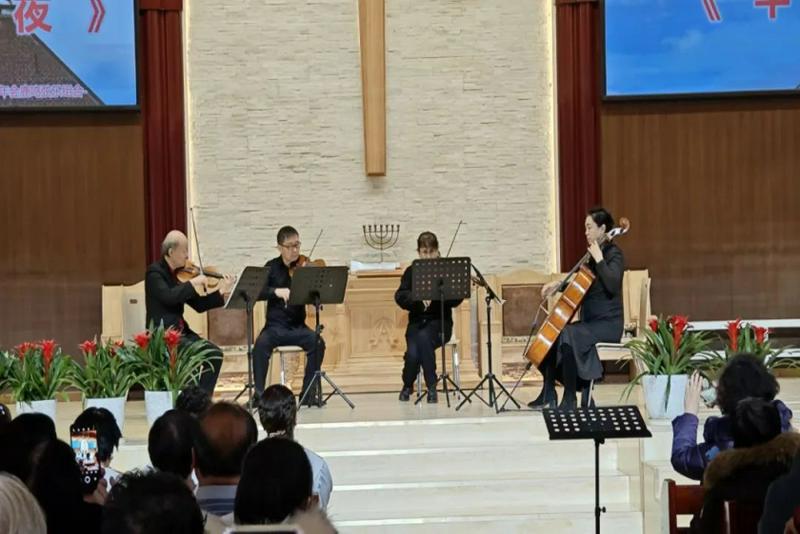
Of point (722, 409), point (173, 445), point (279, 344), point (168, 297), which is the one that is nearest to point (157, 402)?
point (168, 297)

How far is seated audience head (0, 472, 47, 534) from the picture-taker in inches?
97.6

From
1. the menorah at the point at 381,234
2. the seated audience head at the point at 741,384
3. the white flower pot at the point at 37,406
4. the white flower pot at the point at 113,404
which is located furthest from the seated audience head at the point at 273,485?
the menorah at the point at 381,234

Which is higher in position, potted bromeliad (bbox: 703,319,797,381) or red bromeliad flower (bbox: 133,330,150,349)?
red bromeliad flower (bbox: 133,330,150,349)

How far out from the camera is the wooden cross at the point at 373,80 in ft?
36.4

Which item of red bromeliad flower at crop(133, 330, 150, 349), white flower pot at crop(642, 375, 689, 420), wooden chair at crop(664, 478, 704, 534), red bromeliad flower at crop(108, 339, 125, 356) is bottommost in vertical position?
white flower pot at crop(642, 375, 689, 420)

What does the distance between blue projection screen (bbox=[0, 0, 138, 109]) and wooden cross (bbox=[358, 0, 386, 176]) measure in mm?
2041

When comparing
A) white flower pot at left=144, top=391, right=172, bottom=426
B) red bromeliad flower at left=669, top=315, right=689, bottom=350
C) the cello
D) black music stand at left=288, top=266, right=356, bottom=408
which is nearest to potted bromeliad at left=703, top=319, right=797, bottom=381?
red bromeliad flower at left=669, top=315, right=689, bottom=350

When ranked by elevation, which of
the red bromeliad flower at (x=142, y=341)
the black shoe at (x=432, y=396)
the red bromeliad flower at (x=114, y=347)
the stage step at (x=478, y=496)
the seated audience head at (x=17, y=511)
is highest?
the seated audience head at (x=17, y=511)

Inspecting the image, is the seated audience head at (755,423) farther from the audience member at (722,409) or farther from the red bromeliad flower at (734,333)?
the red bromeliad flower at (734,333)

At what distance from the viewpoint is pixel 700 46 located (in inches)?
433

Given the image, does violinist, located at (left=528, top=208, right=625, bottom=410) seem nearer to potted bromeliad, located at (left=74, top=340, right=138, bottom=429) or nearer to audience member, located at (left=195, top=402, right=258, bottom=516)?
potted bromeliad, located at (left=74, top=340, right=138, bottom=429)

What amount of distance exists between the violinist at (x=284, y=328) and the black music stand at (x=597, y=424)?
3.99 m

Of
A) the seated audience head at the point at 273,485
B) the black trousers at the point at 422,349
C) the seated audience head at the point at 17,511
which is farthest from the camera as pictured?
the black trousers at the point at 422,349

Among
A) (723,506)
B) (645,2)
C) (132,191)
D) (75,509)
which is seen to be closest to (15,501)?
(75,509)
